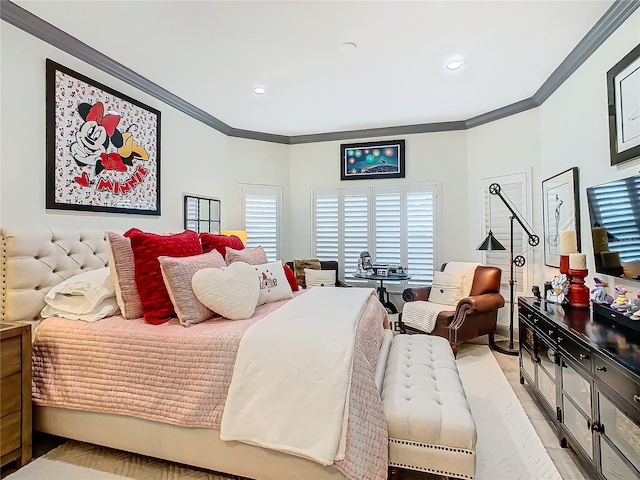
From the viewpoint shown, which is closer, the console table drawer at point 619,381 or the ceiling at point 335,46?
the console table drawer at point 619,381

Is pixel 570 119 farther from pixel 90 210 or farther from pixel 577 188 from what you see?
pixel 90 210

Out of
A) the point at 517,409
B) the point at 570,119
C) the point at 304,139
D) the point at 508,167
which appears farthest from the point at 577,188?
the point at 304,139

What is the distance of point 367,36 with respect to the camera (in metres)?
2.64

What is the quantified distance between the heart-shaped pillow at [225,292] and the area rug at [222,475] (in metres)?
0.89

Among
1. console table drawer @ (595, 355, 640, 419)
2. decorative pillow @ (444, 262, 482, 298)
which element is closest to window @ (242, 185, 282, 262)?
decorative pillow @ (444, 262, 482, 298)

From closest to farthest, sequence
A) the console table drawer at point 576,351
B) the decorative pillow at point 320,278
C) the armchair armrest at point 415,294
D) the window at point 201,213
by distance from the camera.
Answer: the console table drawer at point 576,351 < the window at point 201,213 < the armchair armrest at point 415,294 < the decorative pillow at point 320,278

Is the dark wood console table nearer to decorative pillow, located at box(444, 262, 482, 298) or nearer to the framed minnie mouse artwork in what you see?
decorative pillow, located at box(444, 262, 482, 298)

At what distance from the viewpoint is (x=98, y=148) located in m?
2.88

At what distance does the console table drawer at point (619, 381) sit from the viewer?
1.35 meters

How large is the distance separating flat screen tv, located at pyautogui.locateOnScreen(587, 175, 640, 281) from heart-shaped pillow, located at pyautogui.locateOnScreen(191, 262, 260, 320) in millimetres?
2345

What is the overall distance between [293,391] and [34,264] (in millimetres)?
1927

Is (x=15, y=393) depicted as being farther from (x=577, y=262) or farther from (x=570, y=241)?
(x=570, y=241)

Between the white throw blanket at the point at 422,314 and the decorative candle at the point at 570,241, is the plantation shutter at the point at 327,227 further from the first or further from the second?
the decorative candle at the point at 570,241

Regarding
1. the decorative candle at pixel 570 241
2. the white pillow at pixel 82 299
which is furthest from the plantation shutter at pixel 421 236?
the white pillow at pixel 82 299
